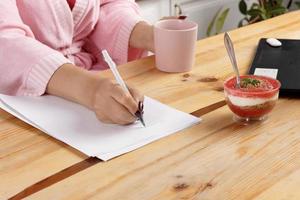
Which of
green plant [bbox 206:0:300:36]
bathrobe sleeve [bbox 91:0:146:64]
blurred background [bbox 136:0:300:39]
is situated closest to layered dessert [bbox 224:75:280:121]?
bathrobe sleeve [bbox 91:0:146:64]

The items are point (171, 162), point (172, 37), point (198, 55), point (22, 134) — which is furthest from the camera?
point (198, 55)

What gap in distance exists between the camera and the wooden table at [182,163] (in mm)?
742

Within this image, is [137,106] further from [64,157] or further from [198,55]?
[198,55]

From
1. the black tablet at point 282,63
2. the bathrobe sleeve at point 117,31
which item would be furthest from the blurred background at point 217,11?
the black tablet at point 282,63

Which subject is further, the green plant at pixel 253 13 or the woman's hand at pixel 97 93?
the green plant at pixel 253 13

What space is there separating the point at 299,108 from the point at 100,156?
378mm

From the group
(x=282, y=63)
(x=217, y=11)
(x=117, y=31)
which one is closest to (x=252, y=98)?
(x=282, y=63)

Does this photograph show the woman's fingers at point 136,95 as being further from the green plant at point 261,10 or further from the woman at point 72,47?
the green plant at point 261,10

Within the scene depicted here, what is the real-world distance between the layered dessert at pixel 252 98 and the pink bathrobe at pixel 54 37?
13.6 inches

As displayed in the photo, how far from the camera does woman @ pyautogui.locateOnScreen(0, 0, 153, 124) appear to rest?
38.3 inches

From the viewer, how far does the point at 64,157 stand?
2.75 ft

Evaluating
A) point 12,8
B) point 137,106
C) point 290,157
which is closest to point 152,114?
point 137,106

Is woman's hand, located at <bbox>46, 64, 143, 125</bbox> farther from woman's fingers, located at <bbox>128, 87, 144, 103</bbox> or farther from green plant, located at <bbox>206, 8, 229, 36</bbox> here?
green plant, located at <bbox>206, 8, 229, 36</bbox>

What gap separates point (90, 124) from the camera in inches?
37.3
